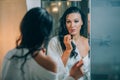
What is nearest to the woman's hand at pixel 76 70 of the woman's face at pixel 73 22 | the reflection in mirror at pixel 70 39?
the reflection in mirror at pixel 70 39

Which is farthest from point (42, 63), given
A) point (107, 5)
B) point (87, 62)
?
point (107, 5)

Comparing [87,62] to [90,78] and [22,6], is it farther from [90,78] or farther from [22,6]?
[22,6]

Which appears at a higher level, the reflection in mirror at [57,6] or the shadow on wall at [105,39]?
the reflection in mirror at [57,6]

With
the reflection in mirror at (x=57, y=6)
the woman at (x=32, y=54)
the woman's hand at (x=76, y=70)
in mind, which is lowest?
the woman's hand at (x=76, y=70)

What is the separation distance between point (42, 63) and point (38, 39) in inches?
6.6

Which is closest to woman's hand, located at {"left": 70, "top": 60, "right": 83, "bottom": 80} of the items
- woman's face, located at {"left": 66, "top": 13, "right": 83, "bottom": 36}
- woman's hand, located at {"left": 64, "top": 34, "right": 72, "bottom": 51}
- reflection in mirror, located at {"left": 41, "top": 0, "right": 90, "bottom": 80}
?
reflection in mirror, located at {"left": 41, "top": 0, "right": 90, "bottom": 80}

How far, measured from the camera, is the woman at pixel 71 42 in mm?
3598

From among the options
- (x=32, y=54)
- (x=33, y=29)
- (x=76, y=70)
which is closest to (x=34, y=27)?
(x=33, y=29)

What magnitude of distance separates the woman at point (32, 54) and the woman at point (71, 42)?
8 cm

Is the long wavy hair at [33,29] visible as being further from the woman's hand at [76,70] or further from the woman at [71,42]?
the woman's hand at [76,70]

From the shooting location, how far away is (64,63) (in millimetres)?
3594

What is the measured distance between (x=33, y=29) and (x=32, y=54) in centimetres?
17

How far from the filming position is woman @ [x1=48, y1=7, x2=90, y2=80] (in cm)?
360

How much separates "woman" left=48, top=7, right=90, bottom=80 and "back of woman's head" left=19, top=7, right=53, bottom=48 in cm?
9
